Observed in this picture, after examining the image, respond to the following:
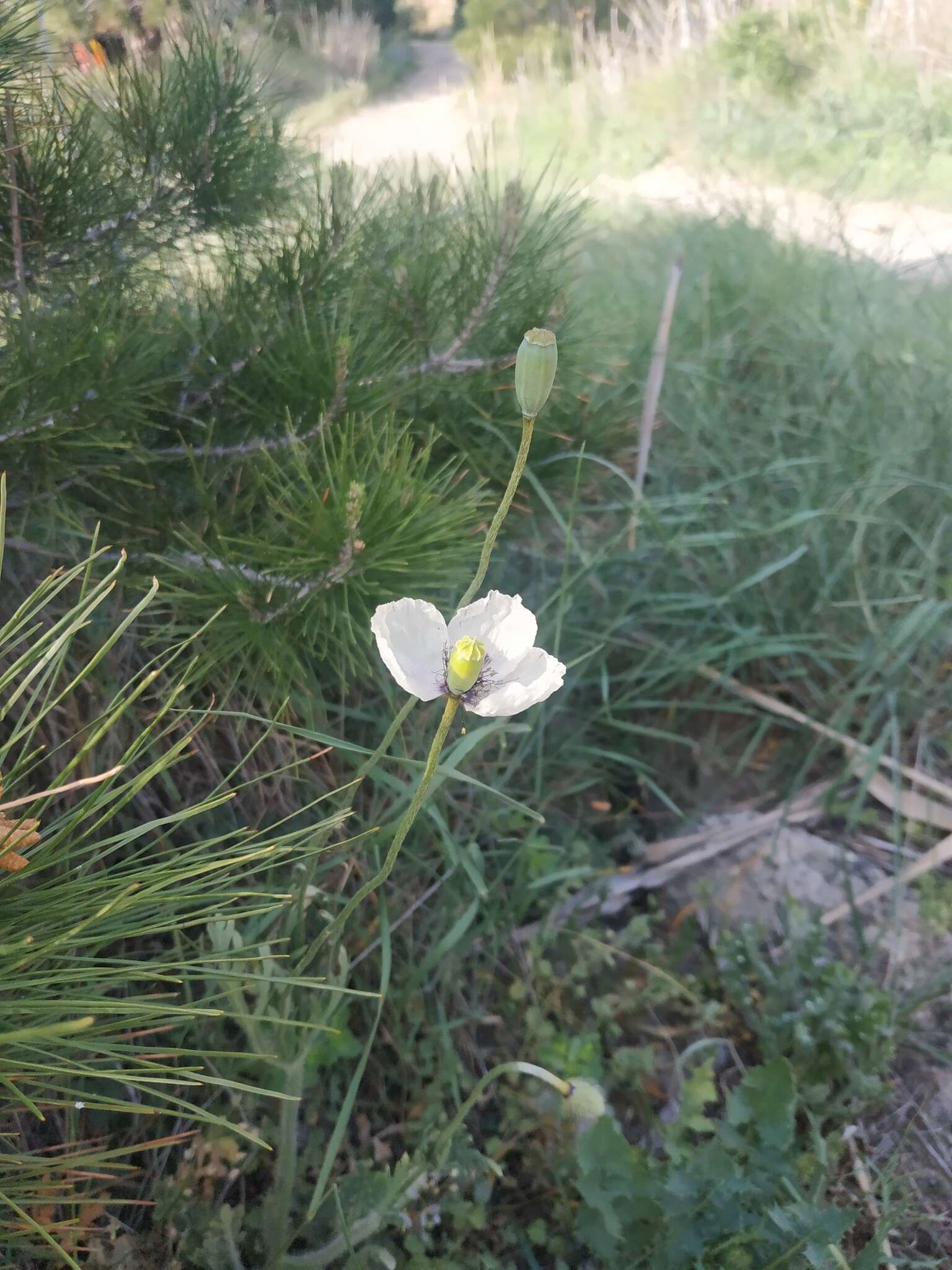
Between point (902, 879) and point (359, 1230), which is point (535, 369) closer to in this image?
point (359, 1230)

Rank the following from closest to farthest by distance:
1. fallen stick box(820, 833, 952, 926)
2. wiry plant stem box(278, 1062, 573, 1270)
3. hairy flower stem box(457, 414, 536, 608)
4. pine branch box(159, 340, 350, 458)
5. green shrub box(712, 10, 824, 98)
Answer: hairy flower stem box(457, 414, 536, 608), wiry plant stem box(278, 1062, 573, 1270), pine branch box(159, 340, 350, 458), fallen stick box(820, 833, 952, 926), green shrub box(712, 10, 824, 98)

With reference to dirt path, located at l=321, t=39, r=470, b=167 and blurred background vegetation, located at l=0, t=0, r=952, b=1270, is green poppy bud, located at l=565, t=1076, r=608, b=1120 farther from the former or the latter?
dirt path, located at l=321, t=39, r=470, b=167

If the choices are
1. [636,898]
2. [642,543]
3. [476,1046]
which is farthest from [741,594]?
[476,1046]

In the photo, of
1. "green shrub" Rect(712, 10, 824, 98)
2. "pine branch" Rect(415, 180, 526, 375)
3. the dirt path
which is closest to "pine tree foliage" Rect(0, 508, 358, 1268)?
"pine branch" Rect(415, 180, 526, 375)

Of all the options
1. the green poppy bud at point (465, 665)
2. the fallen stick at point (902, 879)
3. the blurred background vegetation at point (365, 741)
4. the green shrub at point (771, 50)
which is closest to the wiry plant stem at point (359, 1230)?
the blurred background vegetation at point (365, 741)

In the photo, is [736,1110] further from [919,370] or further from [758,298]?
[758,298]

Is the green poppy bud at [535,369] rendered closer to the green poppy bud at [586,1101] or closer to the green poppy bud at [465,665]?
the green poppy bud at [465,665]

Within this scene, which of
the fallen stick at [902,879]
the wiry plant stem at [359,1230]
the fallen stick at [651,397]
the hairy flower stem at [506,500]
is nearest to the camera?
the hairy flower stem at [506,500]
